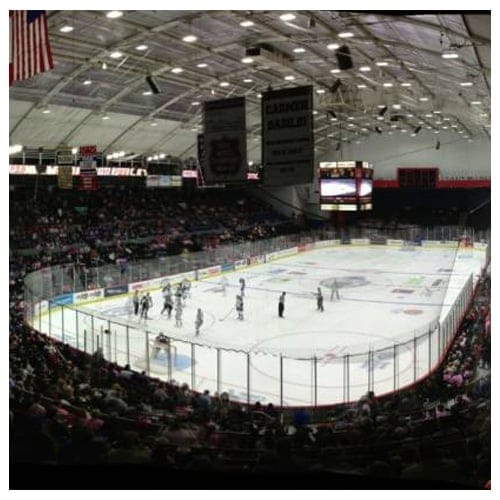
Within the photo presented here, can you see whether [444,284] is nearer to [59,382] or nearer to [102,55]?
[102,55]

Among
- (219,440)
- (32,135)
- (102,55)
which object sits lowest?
(219,440)

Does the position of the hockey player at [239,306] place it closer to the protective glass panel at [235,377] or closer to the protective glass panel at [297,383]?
the protective glass panel at [235,377]

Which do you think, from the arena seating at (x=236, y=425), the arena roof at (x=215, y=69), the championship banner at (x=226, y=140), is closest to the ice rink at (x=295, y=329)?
the arena seating at (x=236, y=425)

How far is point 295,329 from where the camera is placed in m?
18.9

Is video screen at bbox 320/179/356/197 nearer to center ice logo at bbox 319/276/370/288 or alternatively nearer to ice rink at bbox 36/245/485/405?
ice rink at bbox 36/245/485/405

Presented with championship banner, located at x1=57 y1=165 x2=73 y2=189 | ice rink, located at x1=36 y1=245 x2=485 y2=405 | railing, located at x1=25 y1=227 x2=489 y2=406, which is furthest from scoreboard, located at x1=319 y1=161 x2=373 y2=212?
championship banner, located at x1=57 y1=165 x2=73 y2=189

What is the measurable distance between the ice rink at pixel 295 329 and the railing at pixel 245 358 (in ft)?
0.13

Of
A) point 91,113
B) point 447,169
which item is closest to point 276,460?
point 91,113

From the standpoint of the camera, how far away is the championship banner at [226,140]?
10.5 metres

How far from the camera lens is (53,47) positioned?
62.3 feet

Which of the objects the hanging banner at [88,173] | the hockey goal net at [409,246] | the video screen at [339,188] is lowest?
the hockey goal net at [409,246]

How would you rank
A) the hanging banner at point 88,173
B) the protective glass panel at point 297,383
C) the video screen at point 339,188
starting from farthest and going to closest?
the video screen at point 339,188
the hanging banner at point 88,173
the protective glass panel at point 297,383

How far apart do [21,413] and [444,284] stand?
73.8 feet

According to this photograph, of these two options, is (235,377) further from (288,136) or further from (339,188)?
(339,188)
